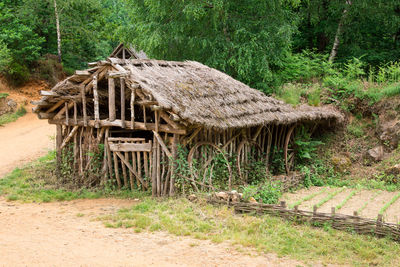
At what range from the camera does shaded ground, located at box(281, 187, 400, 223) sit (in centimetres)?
970

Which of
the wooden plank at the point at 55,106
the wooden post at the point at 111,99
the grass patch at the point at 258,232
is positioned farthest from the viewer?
the wooden plank at the point at 55,106

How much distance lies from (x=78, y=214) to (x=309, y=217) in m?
5.36

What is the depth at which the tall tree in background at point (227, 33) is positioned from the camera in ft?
56.4

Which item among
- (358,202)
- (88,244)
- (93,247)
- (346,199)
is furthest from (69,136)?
(358,202)

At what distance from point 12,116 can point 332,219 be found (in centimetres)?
1949

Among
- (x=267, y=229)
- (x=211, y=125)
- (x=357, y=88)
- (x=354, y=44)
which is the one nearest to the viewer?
(x=267, y=229)

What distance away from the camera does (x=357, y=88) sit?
1688cm

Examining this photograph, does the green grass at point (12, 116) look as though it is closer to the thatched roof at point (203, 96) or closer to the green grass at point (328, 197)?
the thatched roof at point (203, 96)

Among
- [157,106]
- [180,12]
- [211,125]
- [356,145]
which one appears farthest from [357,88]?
[157,106]

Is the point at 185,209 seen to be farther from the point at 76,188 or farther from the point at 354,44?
the point at 354,44

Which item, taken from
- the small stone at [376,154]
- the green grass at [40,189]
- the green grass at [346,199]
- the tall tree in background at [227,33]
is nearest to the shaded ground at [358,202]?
the green grass at [346,199]

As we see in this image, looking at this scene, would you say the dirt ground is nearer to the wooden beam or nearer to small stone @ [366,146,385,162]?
the wooden beam

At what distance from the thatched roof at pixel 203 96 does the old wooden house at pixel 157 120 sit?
0.10 feet

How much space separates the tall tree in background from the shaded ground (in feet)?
22.3
